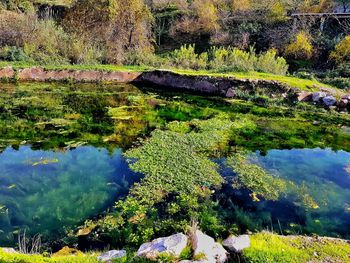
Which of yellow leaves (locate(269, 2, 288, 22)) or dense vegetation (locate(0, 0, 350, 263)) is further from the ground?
yellow leaves (locate(269, 2, 288, 22))

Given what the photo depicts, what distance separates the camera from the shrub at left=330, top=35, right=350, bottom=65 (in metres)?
29.4

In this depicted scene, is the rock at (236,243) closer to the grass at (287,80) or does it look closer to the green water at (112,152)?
the green water at (112,152)

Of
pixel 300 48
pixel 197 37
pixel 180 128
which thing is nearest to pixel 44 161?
pixel 180 128

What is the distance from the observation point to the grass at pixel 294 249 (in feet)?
21.7

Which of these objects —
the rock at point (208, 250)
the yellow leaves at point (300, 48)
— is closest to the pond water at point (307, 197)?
the rock at point (208, 250)

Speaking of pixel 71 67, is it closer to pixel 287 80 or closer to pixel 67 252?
pixel 287 80

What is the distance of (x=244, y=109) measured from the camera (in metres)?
20.6

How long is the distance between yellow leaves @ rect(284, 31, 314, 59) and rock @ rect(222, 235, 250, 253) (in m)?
29.4

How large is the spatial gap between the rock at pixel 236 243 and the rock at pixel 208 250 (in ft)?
0.70

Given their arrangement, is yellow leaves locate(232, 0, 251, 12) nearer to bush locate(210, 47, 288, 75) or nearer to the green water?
bush locate(210, 47, 288, 75)

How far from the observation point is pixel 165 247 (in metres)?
6.57

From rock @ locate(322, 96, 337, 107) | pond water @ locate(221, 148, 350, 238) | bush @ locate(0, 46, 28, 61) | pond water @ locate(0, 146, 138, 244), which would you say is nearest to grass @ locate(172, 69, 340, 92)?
rock @ locate(322, 96, 337, 107)

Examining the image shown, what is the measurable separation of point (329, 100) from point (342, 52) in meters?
10.4

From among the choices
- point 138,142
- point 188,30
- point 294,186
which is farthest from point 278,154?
point 188,30
